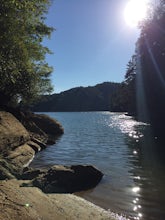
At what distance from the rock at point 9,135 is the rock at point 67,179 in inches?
201

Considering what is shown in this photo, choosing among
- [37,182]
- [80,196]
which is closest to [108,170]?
[80,196]

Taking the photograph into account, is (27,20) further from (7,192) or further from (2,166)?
(7,192)

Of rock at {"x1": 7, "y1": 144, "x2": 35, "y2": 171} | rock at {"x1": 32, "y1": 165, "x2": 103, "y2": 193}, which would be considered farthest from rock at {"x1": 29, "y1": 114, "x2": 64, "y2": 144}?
rock at {"x1": 32, "y1": 165, "x2": 103, "y2": 193}

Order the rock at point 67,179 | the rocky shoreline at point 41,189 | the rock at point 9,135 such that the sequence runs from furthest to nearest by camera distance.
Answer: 1. the rock at point 9,135
2. the rock at point 67,179
3. the rocky shoreline at point 41,189

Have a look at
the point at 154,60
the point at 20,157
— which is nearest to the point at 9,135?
the point at 20,157

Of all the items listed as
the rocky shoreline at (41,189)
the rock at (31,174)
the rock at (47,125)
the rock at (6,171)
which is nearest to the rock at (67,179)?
the rocky shoreline at (41,189)

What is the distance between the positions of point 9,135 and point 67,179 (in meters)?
7.63

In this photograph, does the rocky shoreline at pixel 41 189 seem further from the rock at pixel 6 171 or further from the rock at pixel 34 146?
the rock at pixel 34 146

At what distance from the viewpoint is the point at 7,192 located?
394 inches

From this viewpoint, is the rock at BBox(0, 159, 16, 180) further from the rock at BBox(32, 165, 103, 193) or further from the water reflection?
the water reflection

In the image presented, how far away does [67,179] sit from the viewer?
14.2m

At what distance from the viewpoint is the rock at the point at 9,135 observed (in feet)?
62.4

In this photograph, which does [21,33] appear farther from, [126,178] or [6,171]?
[126,178]

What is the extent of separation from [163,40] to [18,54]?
37293 mm
